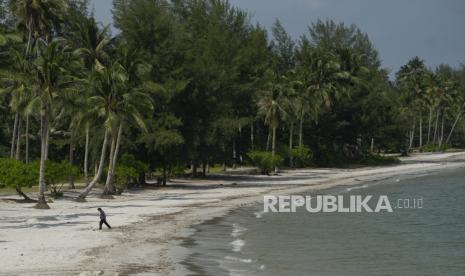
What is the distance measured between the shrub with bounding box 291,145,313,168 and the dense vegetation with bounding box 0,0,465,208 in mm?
256

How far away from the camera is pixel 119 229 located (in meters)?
28.6

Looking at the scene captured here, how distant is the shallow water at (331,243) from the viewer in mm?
21125

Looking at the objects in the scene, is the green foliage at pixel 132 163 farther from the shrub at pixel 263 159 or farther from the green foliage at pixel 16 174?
the shrub at pixel 263 159

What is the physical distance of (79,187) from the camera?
5328cm

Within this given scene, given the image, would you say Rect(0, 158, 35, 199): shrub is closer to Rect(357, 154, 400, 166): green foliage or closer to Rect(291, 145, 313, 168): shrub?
Rect(291, 145, 313, 168): shrub

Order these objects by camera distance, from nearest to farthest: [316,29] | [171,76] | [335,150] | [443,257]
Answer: [443,257]
[171,76]
[335,150]
[316,29]

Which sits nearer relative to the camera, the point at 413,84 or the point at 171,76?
the point at 171,76

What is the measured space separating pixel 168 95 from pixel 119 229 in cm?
2669

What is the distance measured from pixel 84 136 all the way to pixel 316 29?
64216mm

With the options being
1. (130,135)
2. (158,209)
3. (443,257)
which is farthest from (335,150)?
(443,257)

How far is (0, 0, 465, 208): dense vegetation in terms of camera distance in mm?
41969

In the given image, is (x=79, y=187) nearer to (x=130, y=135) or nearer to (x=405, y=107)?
(x=130, y=135)

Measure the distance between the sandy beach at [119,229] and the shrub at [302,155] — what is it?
73.4 feet

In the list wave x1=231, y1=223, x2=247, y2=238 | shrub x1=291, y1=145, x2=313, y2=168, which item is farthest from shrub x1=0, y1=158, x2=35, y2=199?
shrub x1=291, y1=145, x2=313, y2=168
